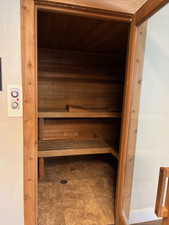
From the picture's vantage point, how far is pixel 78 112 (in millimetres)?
2572

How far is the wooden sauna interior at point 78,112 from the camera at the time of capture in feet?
6.08

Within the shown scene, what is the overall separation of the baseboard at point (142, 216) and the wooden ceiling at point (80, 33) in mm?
1911

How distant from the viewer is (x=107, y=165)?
3.00m

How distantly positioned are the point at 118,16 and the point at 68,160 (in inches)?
95.8

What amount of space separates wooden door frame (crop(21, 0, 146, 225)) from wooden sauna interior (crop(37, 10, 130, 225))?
1.20ft

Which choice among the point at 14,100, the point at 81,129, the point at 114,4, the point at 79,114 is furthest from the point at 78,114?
the point at 114,4

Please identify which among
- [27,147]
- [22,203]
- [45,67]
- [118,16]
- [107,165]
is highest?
[118,16]

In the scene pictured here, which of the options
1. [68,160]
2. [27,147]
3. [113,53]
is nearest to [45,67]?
[113,53]

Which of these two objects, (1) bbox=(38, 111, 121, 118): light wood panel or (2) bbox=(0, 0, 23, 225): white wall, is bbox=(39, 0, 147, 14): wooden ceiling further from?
(1) bbox=(38, 111, 121, 118): light wood panel

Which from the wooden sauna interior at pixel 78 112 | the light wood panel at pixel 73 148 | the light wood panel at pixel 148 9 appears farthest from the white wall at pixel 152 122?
the light wood panel at pixel 73 148

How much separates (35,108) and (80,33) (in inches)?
52.9

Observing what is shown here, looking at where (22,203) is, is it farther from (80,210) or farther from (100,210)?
(100,210)

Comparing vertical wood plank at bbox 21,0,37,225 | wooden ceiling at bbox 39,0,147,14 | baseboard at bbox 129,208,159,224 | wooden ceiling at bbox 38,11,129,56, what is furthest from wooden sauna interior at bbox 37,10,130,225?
vertical wood plank at bbox 21,0,37,225

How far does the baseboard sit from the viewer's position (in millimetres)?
1708
